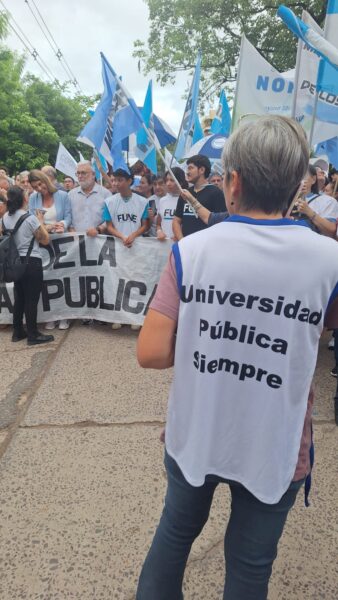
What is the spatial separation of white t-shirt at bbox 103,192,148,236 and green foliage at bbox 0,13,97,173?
57.2 ft

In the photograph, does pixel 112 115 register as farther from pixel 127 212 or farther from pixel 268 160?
pixel 268 160

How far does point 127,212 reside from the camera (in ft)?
16.1

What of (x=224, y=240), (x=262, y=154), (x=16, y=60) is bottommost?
(x=224, y=240)

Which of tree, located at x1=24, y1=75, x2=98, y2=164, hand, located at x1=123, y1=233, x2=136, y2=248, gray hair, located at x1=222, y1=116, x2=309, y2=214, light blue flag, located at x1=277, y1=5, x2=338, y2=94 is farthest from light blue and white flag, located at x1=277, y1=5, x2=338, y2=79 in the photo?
tree, located at x1=24, y1=75, x2=98, y2=164

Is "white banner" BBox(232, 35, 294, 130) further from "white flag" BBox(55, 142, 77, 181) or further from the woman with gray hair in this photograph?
the woman with gray hair

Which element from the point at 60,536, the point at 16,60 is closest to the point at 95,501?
the point at 60,536

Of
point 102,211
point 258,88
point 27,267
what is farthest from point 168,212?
point 258,88

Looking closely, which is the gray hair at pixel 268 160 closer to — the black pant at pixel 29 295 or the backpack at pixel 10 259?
the backpack at pixel 10 259

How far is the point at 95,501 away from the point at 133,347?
228cm

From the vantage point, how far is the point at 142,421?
3000 millimetres

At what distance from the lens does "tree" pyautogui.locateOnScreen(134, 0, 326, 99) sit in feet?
52.0

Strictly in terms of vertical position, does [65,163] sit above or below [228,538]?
above

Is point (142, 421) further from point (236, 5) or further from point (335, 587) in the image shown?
point (236, 5)

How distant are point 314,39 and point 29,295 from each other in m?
3.48
